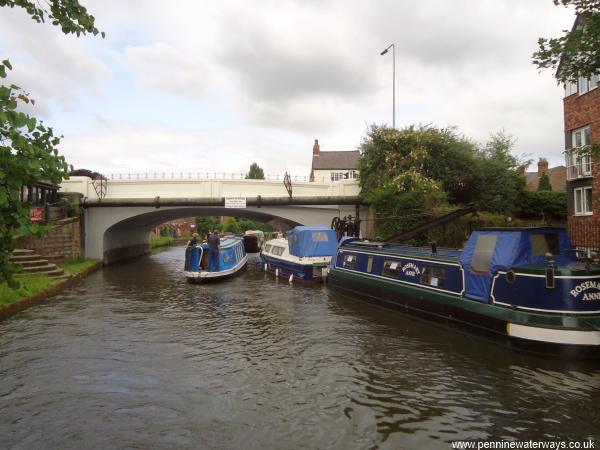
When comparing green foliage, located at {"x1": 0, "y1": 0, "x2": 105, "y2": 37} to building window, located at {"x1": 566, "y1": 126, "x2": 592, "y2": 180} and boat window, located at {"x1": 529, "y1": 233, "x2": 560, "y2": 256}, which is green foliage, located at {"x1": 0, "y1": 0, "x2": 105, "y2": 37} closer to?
boat window, located at {"x1": 529, "y1": 233, "x2": 560, "y2": 256}

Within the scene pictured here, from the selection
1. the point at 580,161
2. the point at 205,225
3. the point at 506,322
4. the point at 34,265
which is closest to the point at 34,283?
the point at 34,265

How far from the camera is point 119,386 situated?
7.52 meters

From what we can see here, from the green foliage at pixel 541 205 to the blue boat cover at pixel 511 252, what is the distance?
2037 cm

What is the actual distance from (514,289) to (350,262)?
26.6 feet

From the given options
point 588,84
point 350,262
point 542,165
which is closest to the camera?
point 350,262

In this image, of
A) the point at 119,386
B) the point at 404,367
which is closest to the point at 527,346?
the point at 404,367

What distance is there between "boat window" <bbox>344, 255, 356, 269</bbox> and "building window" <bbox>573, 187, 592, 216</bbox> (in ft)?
38.6

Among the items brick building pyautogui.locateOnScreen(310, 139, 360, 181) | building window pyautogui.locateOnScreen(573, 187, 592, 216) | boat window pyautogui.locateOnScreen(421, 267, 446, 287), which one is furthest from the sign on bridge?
brick building pyautogui.locateOnScreen(310, 139, 360, 181)

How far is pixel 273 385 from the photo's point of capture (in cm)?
757

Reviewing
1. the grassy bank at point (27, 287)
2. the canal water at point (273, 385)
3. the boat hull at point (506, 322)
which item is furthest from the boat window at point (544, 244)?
the grassy bank at point (27, 287)

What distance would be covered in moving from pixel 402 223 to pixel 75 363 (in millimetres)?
17773

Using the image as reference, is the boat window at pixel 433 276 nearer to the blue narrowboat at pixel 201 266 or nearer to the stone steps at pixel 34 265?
the blue narrowboat at pixel 201 266

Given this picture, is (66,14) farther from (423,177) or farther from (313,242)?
(423,177)

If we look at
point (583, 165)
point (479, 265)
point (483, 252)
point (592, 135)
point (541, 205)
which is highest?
point (592, 135)
